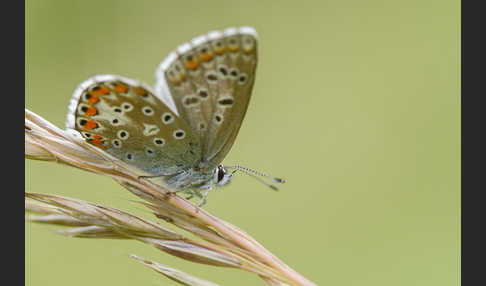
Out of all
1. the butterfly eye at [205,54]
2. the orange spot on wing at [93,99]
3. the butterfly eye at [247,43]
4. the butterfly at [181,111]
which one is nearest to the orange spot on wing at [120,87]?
the butterfly at [181,111]

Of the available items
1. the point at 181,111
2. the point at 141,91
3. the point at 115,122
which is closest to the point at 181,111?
the point at 181,111

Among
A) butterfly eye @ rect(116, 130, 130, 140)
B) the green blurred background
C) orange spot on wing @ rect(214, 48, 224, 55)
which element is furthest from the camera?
the green blurred background

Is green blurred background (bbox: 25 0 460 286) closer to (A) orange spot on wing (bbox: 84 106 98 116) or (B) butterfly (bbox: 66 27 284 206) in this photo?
(B) butterfly (bbox: 66 27 284 206)

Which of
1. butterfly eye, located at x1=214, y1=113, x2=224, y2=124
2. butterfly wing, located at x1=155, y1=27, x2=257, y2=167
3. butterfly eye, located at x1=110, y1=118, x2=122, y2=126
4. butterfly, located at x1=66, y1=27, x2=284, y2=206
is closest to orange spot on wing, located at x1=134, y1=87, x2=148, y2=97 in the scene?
butterfly, located at x1=66, y1=27, x2=284, y2=206

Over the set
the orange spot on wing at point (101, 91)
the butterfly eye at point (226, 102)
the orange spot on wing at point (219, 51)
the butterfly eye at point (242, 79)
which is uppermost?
the orange spot on wing at point (219, 51)

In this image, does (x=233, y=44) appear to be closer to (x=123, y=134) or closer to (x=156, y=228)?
(x=123, y=134)

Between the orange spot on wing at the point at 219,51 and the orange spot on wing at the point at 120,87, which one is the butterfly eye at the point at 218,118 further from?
the orange spot on wing at the point at 120,87

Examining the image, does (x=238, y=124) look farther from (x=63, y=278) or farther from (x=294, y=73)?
(x=294, y=73)

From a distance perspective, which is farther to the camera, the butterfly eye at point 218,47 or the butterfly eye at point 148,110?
the butterfly eye at point 148,110
